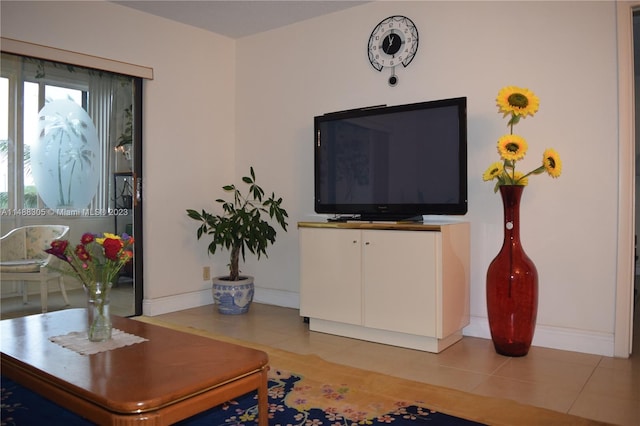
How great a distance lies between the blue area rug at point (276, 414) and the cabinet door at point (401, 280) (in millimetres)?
887

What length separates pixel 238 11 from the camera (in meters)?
4.05

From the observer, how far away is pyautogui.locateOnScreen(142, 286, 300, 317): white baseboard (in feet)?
13.6

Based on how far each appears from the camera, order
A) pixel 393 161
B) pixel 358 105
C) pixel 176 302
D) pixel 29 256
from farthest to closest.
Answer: pixel 176 302
pixel 358 105
pixel 29 256
pixel 393 161

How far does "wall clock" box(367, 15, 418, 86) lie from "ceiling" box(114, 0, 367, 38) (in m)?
0.32

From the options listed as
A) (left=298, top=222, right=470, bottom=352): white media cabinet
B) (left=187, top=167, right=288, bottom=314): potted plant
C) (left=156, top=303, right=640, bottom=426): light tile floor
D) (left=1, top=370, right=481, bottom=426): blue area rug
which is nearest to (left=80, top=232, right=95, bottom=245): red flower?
(left=1, top=370, right=481, bottom=426): blue area rug

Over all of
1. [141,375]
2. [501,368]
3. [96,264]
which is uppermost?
[96,264]

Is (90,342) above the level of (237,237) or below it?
below

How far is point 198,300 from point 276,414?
255 cm

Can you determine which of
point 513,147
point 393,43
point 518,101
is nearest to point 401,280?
point 513,147

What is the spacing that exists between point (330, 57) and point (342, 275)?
179 cm

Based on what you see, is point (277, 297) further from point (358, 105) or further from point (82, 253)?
point (82, 253)

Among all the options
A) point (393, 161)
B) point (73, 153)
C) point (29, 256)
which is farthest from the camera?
point (73, 153)

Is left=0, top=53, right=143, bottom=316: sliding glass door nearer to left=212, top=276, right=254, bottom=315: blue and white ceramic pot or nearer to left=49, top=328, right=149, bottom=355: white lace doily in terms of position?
left=212, top=276, right=254, bottom=315: blue and white ceramic pot

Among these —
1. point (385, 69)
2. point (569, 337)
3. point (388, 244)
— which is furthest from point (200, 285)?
point (569, 337)
